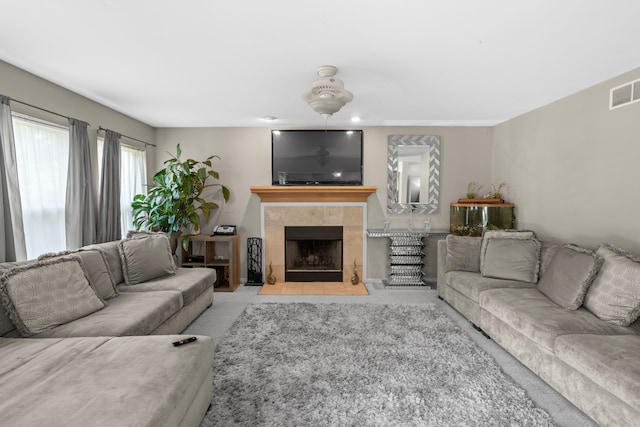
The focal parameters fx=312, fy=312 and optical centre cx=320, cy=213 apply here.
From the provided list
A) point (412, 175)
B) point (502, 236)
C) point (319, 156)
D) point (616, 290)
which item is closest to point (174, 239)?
point (319, 156)

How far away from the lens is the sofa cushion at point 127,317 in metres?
2.07

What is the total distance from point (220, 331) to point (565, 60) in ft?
12.6

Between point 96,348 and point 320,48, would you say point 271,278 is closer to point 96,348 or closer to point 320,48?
point 96,348

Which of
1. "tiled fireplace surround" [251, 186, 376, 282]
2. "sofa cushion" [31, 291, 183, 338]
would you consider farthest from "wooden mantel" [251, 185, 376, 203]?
"sofa cushion" [31, 291, 183, 338]

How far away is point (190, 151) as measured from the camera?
4918mm

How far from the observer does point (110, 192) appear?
363 centimetres

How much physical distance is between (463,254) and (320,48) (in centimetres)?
283

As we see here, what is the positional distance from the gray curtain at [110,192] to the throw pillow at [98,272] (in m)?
0.84

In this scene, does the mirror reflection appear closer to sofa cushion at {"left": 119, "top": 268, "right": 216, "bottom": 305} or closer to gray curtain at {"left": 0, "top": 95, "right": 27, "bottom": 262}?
sofa cushion at {"left": 119, "top": 268, "right": 216, "bottom": 305}

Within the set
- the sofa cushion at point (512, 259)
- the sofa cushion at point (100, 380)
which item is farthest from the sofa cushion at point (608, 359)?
the sofa cushion at point (100, 380)

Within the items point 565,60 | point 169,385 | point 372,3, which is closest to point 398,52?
point 372,3

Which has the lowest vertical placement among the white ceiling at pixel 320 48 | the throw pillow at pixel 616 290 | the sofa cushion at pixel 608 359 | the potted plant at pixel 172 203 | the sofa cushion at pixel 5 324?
the sofa cushion at pixel 608 359

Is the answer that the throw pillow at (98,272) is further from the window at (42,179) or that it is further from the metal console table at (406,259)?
the metal console table at (406,259)

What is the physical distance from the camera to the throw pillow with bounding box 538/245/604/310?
7.90 ft
